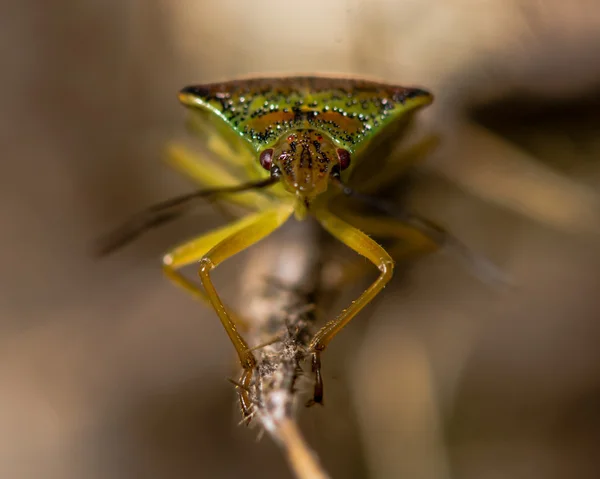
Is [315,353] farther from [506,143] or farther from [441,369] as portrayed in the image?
[506,143]

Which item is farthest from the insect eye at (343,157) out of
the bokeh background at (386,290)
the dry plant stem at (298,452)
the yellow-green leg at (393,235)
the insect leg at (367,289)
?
the dry plant stem at (298,452)

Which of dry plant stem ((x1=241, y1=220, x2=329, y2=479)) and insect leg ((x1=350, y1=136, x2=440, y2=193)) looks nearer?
dry plant stem ((x1=241, y1=220, x2=329, y2=479))

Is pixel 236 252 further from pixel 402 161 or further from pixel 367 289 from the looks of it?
pixel 402 161

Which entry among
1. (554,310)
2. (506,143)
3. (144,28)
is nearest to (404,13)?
(506,143)

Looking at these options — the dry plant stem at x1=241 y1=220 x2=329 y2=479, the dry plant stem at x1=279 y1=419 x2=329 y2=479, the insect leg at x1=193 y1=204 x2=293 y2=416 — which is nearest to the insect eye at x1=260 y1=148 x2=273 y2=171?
the insect leg at x1=193 y1=204 x2=293 y2=416

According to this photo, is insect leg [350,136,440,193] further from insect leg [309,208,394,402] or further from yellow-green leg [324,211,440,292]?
insect leg [309,208,394,402]

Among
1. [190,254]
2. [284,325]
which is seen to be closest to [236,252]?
[190,254]
